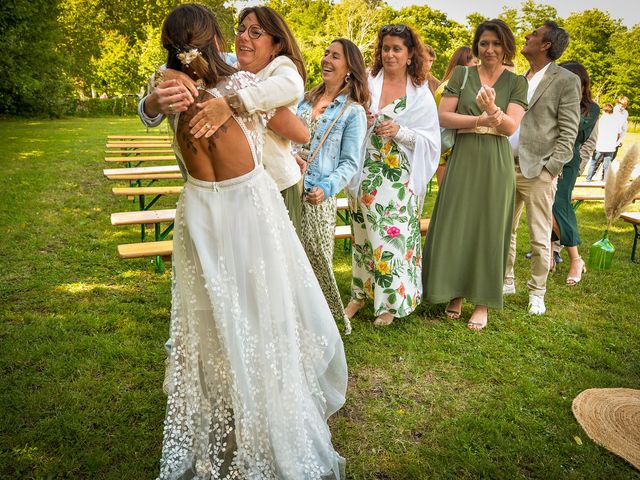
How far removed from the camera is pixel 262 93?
215cm

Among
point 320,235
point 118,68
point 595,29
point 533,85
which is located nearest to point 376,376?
point 320,235

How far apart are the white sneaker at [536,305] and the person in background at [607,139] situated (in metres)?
9.26

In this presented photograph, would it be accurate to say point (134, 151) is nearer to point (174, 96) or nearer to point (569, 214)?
point (569, 214)

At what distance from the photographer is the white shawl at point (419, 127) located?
4105mm

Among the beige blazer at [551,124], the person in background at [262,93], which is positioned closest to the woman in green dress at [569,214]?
the beige blazer at [551,124]

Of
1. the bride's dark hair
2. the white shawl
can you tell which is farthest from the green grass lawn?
the bride's dark hair

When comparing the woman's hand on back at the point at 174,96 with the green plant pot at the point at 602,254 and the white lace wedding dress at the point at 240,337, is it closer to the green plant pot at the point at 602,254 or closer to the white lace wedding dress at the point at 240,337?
the white lace wedding dress at the point at 240,337

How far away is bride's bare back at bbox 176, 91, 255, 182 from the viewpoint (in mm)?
2154

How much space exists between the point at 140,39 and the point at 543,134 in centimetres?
3394

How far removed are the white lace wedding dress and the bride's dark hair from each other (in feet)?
0.86

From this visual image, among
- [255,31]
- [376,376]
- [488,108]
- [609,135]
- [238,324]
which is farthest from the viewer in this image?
[609,135]

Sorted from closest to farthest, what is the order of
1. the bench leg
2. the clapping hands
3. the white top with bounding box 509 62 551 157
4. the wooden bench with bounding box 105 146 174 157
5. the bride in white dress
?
the bride in white dress < the clapping hands < the white top with bounding box 509 62 551 157 < the bench leg < the wooden bench with bounding box 105 146 174 157

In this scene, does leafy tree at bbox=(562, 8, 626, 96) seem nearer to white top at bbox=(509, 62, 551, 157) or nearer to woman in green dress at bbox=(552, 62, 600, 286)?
woman in green dress at bbox=(552, 62, 600, 286)

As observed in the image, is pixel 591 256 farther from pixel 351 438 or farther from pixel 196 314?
pixel 196 314
